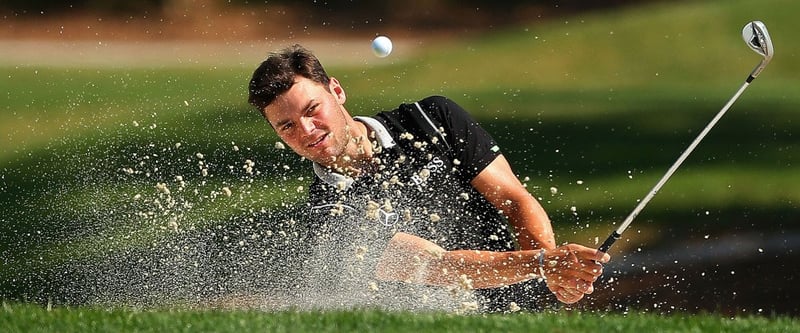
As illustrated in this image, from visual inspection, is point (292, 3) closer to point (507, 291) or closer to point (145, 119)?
point (145, 119)

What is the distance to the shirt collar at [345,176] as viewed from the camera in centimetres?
594

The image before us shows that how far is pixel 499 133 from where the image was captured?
47.0 feet

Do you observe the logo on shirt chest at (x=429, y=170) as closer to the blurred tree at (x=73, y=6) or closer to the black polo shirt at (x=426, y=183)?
the black polo shirt at (x=426, y=183)

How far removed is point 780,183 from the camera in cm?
1230

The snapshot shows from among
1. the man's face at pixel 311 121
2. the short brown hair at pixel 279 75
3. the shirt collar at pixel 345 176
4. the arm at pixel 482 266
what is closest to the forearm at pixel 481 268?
the arm at pixel 482 266

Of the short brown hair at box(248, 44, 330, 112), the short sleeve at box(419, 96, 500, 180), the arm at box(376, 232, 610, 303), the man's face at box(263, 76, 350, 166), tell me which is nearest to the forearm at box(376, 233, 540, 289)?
the arm at box(376, 232, 610, 303)

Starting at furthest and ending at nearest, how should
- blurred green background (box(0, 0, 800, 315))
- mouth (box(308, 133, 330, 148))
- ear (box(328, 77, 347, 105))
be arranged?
1. blurred green background (box(0, 0, 800, 315))
2. ear (box(328, 77, 347, 105))
3. mouth (box(308, 133, 330, 148))

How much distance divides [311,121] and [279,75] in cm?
28

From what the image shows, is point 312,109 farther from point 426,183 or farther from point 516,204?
point 516,204

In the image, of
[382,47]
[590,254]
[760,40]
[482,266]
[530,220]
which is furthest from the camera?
[382,47]

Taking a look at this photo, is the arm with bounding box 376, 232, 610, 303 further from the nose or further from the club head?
the club head

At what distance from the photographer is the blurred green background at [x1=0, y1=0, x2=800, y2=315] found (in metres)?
9.75

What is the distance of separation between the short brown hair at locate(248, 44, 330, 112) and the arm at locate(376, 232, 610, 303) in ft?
2.45

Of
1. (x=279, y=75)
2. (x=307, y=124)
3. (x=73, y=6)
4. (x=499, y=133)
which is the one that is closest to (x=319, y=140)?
(x=307, y=124)
